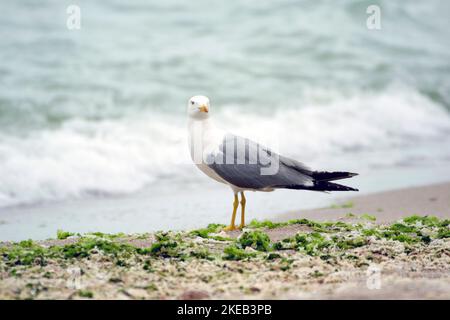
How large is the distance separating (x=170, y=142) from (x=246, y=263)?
6259mm

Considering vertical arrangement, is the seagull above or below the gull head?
below

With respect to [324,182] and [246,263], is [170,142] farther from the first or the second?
[246,263]

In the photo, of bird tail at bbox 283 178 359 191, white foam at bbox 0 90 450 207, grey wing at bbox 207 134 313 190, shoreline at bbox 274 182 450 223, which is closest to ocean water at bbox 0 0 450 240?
white foam at bbox 0 90 450 207

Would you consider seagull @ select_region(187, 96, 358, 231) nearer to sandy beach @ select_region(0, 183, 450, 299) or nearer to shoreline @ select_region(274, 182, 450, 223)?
sandy beach @ select_region(0, 183, 450, 299)

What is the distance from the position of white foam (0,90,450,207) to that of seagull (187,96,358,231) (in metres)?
3.15

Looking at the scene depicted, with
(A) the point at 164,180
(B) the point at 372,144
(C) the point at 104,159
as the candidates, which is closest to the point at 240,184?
(A) the point at 164,180

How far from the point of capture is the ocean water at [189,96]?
910 cm

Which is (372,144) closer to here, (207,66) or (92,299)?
(207,66)

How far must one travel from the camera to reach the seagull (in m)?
6.42

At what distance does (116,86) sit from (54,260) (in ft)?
29.7

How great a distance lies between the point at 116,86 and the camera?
555 inches

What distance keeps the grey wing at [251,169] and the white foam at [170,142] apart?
3292 millimetres

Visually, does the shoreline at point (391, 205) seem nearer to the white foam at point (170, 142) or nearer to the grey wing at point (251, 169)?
the grey wing at point (251, 169)

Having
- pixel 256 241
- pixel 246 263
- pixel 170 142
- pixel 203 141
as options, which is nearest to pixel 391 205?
pixel 203 141
